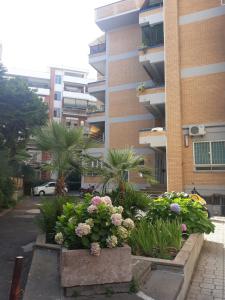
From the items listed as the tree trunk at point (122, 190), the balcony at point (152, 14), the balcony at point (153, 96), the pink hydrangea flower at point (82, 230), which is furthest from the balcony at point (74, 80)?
the pink hydrangea flower at point (82, 230)

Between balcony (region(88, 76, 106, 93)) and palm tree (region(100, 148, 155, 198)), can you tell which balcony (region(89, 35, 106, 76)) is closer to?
balcony (region(88, 76, 106, 93))

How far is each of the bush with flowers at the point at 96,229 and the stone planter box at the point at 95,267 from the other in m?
0.12

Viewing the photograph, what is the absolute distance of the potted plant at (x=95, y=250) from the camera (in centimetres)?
420

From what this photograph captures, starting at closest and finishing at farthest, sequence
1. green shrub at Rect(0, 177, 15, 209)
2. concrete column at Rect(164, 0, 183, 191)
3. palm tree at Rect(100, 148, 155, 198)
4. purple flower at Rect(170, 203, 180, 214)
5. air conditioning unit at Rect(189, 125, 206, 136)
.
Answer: purple flower at Rect(170, 203, 180, 214) < palm tree at Rect(100, 148, 155, 198) < air conditioning unit at Rect(189, 125, 206, 136) < concrete column at Rect(164, 0, 183, 191) < green shrub at Rect(0, 177, 15, 209)

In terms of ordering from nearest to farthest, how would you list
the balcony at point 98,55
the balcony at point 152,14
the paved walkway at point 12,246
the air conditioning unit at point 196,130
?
the paved walkway at point 12,246 < the air conditioning unit at point 196,130 < the balcony at point 152,14 < the balcony at point 98,55

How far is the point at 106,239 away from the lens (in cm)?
436

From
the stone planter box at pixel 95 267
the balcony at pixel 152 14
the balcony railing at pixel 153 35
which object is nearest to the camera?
the stone planter box at pixel 95 267

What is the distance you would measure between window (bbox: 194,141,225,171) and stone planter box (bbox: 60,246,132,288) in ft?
44.7

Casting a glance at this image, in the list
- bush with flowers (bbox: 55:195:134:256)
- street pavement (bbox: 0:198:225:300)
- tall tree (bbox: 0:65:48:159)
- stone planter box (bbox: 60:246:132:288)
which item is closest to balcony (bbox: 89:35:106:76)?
tall tree (bbox: 0:65:48:159)

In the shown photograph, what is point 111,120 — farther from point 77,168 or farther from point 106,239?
point 106,239

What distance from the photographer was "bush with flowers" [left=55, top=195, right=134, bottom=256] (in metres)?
4.32

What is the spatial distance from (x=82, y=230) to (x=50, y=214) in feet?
11.2

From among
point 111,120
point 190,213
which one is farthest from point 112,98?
point 190,213

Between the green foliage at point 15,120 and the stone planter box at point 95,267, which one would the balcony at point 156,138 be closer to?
the green foliage at point 15,120
